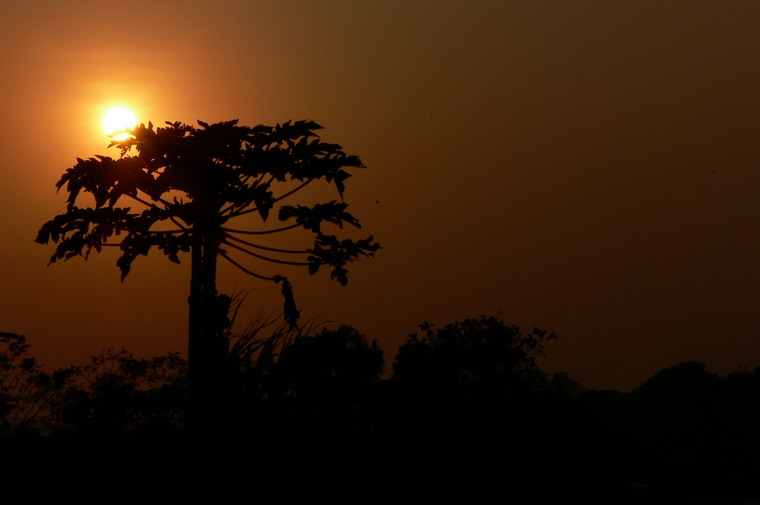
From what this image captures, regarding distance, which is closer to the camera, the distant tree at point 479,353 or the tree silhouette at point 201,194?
the tree silhouette at point 201,194

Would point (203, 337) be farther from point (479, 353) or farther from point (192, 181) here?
point (479, 353)

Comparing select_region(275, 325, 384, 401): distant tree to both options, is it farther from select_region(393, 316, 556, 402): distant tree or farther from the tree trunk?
select_region(393, 316, 556, 402): distant tree

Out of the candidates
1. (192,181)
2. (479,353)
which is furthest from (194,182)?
(479,353)

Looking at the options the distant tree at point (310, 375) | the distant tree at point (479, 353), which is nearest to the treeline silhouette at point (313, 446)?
the distant tree at point (310, 375)

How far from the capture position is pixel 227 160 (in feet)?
38.9

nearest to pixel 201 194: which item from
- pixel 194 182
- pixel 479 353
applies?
pixel 194 182

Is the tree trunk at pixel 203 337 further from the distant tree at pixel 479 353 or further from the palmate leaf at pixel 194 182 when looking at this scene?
the distant tree at pixel 479 353

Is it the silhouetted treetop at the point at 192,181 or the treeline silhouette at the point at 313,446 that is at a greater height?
the silhouetted treetop at the point at 192,181

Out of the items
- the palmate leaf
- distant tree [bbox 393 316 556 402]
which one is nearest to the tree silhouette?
the palmate leaf

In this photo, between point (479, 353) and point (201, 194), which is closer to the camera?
point (201, 194)

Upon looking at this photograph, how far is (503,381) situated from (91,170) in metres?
15.4

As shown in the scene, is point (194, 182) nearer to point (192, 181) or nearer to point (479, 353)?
point (192, 181)

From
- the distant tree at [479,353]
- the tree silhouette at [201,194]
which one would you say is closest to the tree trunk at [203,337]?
the tree silhouette at [201,194]

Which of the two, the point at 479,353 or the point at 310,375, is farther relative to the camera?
the point at 479,353
